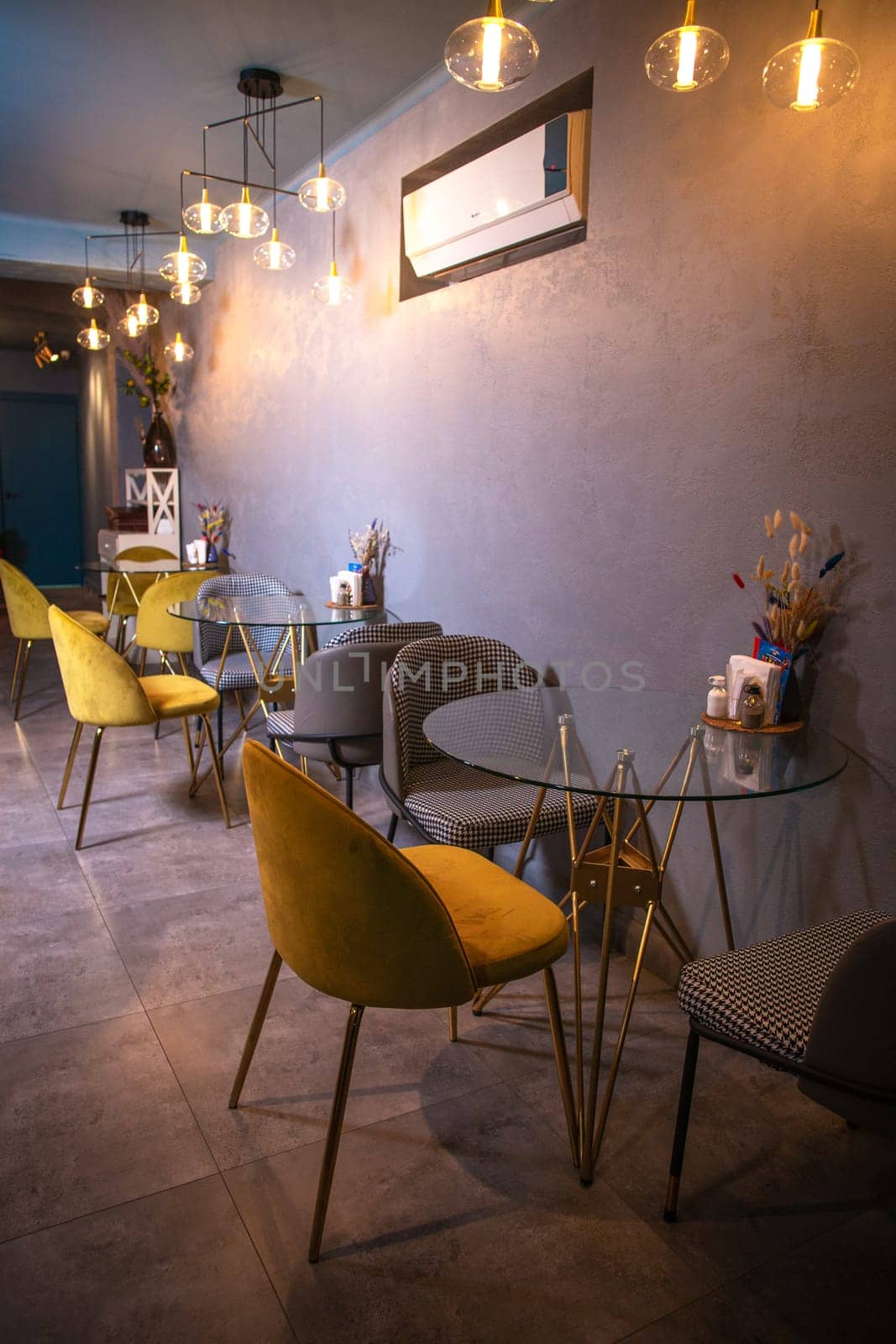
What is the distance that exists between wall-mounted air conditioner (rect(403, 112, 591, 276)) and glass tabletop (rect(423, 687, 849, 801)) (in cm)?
151

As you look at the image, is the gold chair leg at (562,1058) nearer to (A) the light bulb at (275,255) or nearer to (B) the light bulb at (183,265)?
(A) the light bulb at (275,255)

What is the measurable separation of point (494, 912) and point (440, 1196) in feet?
1.80

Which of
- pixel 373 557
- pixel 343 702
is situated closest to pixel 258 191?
pixel 373 557

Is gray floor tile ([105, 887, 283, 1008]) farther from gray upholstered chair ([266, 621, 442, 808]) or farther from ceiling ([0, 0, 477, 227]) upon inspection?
ceiling ([0, 0, 477, 227])

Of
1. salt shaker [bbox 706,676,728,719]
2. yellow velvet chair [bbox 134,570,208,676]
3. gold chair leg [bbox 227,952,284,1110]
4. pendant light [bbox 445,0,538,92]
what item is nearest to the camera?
pendant light [bbox 445,0,538,92]

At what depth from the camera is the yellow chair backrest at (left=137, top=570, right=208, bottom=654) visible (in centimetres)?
492

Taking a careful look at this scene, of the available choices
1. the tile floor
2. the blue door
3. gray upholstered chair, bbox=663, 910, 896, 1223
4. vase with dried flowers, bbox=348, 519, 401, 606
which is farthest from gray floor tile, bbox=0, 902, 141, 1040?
the blue door

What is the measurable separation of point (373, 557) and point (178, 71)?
6.66 ft

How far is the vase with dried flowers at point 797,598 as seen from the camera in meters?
2.11

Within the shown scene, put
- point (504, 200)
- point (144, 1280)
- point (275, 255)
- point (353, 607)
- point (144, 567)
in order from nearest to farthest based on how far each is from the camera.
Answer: point (144, 1280) < point (504, 200) < point (275, 255) < point (353, 607) < point (144, 567)

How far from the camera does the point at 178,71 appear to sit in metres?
3.54

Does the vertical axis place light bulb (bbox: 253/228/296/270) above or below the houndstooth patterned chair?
above

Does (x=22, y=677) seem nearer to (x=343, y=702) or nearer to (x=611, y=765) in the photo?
(x=343, y=702)

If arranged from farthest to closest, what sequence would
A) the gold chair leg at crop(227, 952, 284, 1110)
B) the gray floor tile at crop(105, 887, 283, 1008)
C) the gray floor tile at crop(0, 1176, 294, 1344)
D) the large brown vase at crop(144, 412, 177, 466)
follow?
the large brown vase at crop(144, 412, 177, 466), the gray floor tile at crop(105, 887, 283, 1008), the gold chair leg at crop(227, 952, 284, 1110), the gray floor tile at crop(0, 1176, 294, 1344)
